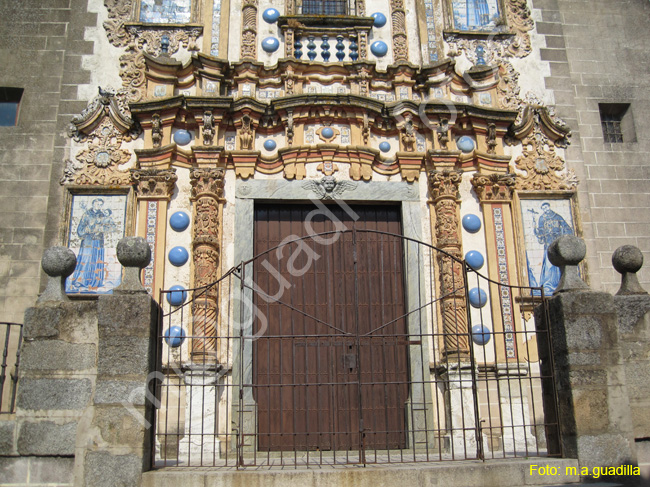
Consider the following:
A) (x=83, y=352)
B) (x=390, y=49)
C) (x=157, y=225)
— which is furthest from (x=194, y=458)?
(x=390, y=49)

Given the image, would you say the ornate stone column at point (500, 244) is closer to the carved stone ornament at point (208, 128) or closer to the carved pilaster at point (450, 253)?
the carved pilaster at point (450, 253)

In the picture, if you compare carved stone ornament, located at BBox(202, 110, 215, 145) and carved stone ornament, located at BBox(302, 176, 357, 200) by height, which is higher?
carved stone ornament, located at BBox(202, 110, 215, 145)

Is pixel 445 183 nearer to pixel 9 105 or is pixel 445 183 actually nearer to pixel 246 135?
pixel 246 135

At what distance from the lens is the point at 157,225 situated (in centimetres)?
891

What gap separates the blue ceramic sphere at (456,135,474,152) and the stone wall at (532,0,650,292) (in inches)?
58.7

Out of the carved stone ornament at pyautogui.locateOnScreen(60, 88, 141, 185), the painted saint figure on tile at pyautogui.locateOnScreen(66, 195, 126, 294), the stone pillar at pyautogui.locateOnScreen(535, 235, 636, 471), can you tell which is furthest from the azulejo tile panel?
the stone pillar at pyautogui.locateOnScreen(535, 235, 636, 471)

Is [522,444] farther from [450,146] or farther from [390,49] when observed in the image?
[390,49]

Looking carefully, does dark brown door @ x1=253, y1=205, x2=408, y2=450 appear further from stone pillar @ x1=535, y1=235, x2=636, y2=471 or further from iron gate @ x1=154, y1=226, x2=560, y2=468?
stone pillar @ x1=535, y1=235, x2=636, y2=471

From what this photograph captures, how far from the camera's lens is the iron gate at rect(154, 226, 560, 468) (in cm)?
819

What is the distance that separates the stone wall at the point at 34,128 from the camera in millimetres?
8797

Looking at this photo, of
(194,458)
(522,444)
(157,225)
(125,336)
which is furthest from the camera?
(157,225)

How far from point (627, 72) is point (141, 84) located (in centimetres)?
743

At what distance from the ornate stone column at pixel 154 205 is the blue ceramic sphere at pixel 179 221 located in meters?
0.10

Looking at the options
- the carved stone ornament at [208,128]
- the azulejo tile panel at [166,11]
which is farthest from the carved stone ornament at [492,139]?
the azulejo tile panel at [166,11]
